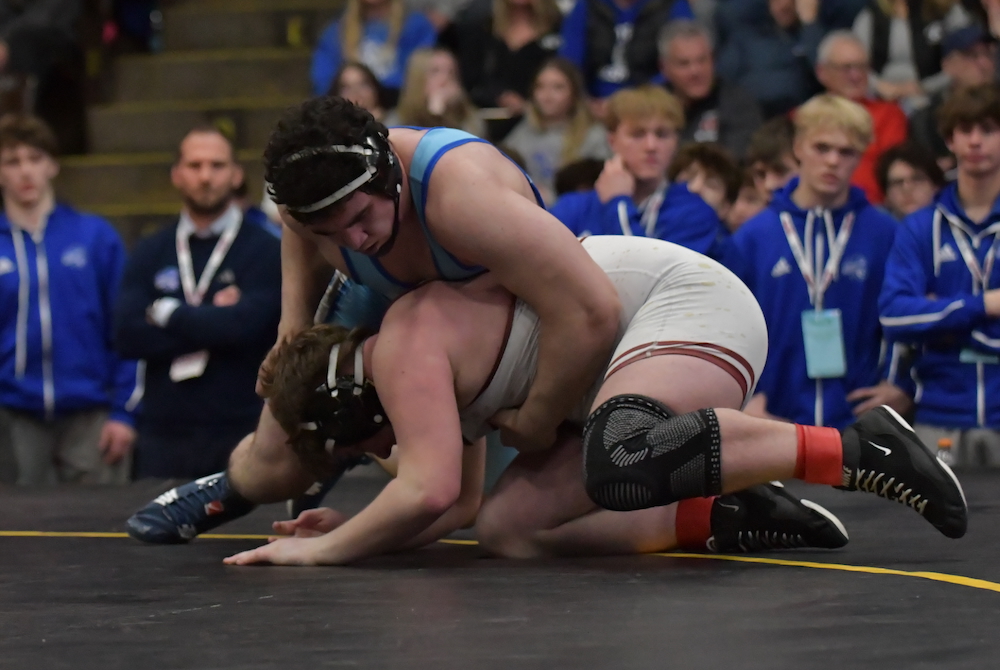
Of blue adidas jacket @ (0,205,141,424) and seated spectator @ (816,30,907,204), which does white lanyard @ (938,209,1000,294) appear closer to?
seated spectator @ (816,30,907,204)

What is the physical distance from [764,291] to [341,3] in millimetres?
4243

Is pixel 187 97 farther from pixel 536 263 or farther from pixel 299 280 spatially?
pixel 536 263

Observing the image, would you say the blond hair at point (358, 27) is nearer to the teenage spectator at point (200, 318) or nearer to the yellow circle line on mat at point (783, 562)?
the teenage spectator at point (200, 318)

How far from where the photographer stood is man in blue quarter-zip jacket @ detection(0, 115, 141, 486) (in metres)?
5.33

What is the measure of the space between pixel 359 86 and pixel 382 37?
85 centimetres

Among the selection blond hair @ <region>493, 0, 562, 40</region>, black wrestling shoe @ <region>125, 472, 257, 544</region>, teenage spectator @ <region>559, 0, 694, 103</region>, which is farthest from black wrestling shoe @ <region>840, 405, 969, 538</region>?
blond hair @ <region>493, 0, 562, 40</region>

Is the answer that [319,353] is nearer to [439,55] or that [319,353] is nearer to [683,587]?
[683,587]

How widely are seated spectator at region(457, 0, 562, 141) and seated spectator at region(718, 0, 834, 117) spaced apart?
766 millimetres

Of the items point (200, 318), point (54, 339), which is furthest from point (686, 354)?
point (54, 339)

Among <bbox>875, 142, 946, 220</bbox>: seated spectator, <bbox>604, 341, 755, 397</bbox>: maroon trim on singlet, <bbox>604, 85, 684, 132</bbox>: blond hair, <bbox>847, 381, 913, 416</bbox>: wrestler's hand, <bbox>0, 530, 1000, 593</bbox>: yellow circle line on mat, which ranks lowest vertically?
<bbox>0, 530, 1000, 593</bbox>: yellow circle line on mat

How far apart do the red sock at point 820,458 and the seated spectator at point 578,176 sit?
2.79 meters

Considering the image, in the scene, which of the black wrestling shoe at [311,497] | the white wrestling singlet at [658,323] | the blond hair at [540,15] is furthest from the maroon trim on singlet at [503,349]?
the blond hair at [540,15]

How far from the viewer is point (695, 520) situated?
3.13 metres

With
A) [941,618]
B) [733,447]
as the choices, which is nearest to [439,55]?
[733,447]
